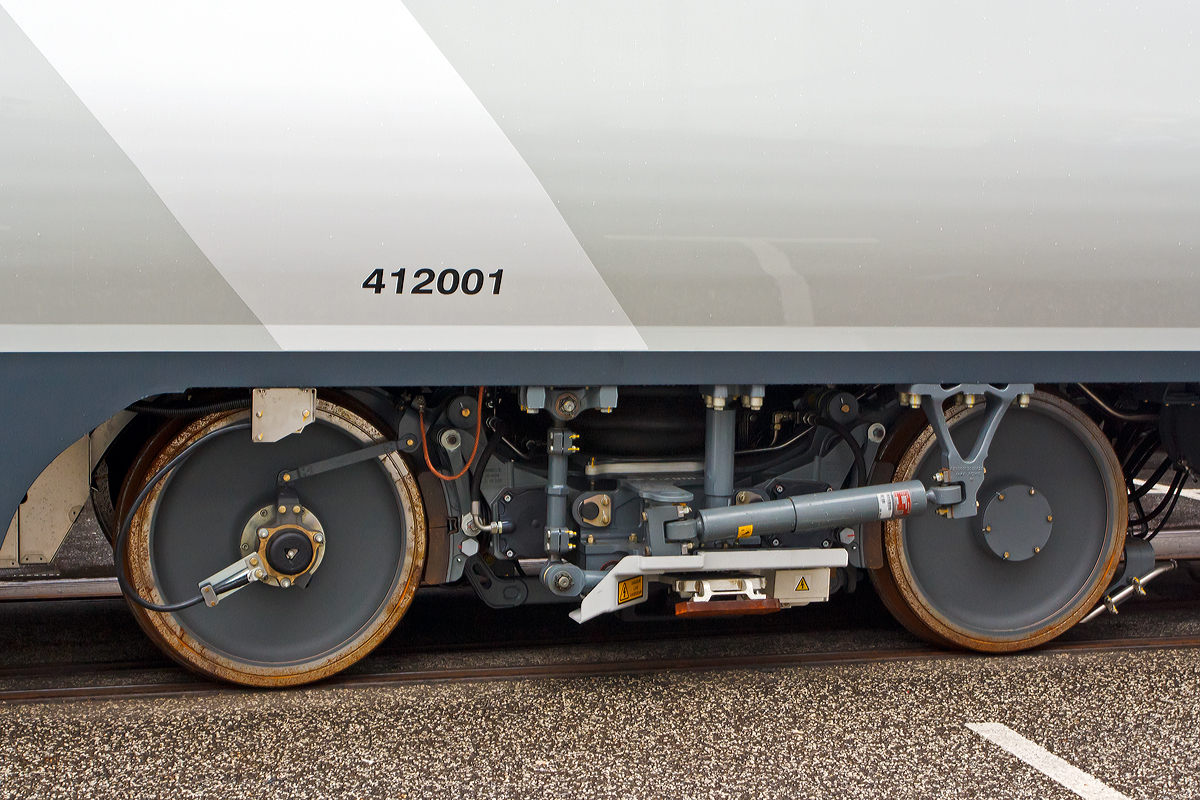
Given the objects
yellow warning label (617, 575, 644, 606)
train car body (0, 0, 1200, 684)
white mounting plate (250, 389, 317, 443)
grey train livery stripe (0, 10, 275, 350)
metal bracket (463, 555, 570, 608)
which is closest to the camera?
grey train livery stripe (0, 10, 275, 350)

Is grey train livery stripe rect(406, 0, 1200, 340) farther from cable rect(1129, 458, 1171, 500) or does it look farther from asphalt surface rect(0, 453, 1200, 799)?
cable rect(1129, 458, 1171, 500)

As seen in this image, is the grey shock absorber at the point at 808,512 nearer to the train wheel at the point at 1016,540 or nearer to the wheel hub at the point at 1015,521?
the train wheel at the point at 1016,540

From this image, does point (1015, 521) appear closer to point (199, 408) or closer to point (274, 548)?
point (274, 548)

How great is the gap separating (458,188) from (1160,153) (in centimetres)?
231

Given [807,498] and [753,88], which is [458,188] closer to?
[753,88]

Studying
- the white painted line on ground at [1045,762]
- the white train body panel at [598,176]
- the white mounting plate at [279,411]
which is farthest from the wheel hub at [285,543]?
the white painted line on ground at [1045,762]

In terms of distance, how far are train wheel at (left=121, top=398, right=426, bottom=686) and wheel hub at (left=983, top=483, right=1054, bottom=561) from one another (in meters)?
2.18

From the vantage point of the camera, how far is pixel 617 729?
3268 mm

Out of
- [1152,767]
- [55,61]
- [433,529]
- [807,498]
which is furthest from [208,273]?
[1152,767]

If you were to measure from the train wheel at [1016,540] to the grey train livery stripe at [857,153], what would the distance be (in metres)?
0.61

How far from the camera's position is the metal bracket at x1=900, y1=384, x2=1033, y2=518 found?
357cm

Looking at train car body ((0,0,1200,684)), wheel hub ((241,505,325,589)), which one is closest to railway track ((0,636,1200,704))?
train car body ((0,0,1200,684))

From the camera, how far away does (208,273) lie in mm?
2959

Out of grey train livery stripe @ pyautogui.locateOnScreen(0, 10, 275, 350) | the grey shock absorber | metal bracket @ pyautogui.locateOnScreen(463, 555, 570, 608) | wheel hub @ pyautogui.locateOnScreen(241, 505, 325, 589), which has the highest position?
grey train livery stripe @ pyautogui.locateOnScreen(0, 10, 275, 350)
